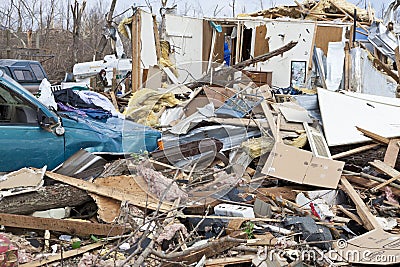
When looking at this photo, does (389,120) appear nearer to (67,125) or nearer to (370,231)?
(370,231)

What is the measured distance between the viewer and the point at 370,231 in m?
4.55

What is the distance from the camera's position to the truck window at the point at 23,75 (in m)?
9.34

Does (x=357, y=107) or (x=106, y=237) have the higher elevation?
(x=357, y=107)

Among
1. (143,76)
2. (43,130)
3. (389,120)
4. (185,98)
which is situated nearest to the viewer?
(43,130)

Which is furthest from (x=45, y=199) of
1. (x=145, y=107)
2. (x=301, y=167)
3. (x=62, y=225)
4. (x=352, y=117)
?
(x=352, y=117)

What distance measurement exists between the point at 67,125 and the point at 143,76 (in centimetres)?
589

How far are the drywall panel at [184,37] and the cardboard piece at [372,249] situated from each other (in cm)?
878

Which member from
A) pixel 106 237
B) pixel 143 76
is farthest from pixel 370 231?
pixel 143 76

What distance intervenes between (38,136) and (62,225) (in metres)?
1.13

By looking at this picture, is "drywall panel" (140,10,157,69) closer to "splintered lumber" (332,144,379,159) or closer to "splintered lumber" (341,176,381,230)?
"splintered lumber" (332,144,379,159)

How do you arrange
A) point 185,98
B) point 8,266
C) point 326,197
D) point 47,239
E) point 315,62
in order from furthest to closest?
1. point 315,62
2. point 185,98
3. point 326,197
4. point 47,239
5. point 8,266

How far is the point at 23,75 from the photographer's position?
9.43m

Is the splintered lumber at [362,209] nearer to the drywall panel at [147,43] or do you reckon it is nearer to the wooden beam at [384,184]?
the wooden beam at [384,184]

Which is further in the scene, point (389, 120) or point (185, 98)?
point (185, 98)
